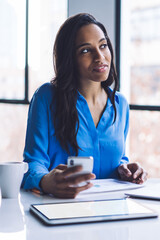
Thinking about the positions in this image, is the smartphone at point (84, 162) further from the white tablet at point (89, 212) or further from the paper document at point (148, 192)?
the paper document at point (148, 192)

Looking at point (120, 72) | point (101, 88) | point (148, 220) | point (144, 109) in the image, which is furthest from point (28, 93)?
point (148, 220)

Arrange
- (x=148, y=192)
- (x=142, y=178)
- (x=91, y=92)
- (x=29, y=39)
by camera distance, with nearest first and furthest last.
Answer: (x=148, y=192), (x=142, y=178), (x=91, y=92), (x=29, y=39)

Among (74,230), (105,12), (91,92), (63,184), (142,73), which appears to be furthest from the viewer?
(142,73)

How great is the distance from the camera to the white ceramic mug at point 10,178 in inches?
46.3

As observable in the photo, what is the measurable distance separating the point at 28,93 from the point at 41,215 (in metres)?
2.80

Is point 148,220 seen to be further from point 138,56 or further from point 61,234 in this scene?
point 138,56

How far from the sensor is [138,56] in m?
4.66

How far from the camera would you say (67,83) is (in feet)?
5.58

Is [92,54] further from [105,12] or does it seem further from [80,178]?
[105,12]

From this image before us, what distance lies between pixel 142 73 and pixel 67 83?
10.7ft

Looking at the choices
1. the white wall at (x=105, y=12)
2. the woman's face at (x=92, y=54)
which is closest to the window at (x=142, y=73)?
the white wall at (x=105, y=12)

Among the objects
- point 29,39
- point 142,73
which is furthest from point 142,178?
point 142,73

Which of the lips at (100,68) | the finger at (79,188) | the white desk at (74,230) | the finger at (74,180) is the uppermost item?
the lips at (100,68)

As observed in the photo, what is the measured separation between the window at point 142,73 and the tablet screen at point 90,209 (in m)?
1.25
